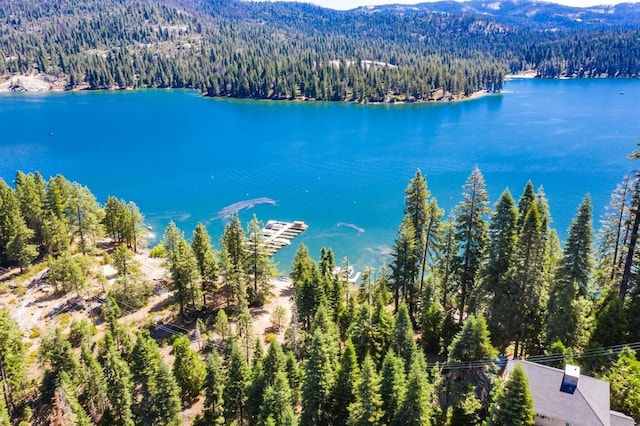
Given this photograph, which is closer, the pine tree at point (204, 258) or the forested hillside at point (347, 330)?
A: the forested hillside at point (347, 330)

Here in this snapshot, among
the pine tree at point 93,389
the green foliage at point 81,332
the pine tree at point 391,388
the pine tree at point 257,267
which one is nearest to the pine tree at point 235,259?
the pine tree at point 257,267

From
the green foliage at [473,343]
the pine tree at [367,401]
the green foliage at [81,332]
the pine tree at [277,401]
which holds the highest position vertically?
the green foliage at [473,343]

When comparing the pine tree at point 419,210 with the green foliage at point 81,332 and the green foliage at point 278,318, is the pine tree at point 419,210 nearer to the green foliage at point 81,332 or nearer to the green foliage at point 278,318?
the green foliage at point 278,318

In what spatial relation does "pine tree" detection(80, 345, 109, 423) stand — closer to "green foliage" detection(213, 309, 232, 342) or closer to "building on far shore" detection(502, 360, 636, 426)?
"green foliage" detection(213, 309, 232, 342)

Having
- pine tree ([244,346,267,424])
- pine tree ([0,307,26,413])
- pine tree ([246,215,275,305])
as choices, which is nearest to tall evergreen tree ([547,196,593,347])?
pine tree ([244,346,267,424])

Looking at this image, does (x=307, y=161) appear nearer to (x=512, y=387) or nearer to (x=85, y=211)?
(x=85, y=211)

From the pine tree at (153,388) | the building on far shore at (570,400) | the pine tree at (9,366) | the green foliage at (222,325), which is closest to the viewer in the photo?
the building on far shore at (570,400)

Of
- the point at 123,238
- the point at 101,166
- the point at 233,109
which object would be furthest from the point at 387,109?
the point at 123,238
